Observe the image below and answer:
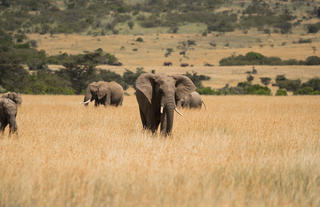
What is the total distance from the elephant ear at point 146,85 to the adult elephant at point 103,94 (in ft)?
32.3

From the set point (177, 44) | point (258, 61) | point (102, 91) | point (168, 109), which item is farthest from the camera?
point (177, 44)

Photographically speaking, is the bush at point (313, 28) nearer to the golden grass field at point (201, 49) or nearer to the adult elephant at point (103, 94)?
the golden grass field at point (201, 49)

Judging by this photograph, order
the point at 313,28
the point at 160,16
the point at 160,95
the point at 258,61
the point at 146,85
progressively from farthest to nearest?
the point at 160,16, the point at 313,28, the point at 258,61, the point at 146,85, the point at 160,95

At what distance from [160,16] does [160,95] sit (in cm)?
13633

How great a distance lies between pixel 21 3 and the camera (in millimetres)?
151375

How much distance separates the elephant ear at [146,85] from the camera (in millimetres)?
8752

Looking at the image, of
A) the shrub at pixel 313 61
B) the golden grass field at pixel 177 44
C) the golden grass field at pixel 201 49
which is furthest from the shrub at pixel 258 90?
the golden grass field at pixel 177 44

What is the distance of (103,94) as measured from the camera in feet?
63.1

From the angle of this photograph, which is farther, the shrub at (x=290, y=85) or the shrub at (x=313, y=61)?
the shrub at (x=313, y=61)

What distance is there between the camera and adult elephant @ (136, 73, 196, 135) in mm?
8406

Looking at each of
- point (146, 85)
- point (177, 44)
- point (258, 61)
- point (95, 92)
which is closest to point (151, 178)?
point (146, 85)

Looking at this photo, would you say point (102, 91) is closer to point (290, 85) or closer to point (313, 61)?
point (290, 85)

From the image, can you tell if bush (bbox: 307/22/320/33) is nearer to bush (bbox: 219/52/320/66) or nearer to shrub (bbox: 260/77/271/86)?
bush (bbox: 219/52/320/66)

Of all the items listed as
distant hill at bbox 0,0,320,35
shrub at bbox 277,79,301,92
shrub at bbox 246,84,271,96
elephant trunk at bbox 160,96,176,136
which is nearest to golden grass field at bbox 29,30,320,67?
distant hill at bbox 0,0,320,35
